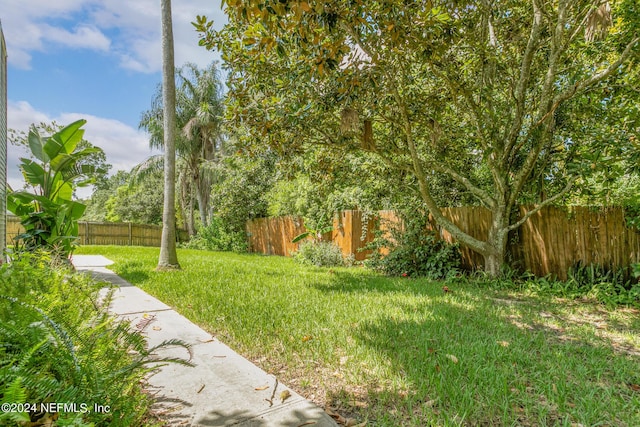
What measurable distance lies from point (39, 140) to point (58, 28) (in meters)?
2.83

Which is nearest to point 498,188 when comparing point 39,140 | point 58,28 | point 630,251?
point 630,251

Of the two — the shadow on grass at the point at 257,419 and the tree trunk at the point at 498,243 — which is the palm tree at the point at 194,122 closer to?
the tree trunk at the point at 498,243

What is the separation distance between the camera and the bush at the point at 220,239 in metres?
15.8

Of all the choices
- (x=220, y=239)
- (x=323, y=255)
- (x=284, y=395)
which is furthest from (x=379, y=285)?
(x=220, y=239)

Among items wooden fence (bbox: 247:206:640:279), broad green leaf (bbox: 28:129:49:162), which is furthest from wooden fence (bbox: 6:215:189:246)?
wooden fence (bbox: 247:206:640:279)

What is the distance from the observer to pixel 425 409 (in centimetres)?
187

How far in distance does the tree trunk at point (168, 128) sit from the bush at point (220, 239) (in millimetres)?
8489

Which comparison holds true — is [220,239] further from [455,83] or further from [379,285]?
[455,83]

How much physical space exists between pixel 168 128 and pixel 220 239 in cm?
970

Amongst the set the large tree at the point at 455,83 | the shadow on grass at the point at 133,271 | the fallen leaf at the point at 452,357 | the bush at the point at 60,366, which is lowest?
the fallen leaf at the point at 452,357

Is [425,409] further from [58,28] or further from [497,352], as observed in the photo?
[58,28]

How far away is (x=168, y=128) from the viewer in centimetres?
697

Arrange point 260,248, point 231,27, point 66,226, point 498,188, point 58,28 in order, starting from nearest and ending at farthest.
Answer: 1. point 231,27
2. point 66,226
3. point 498,188
4. point 58,28
5. point 260,248

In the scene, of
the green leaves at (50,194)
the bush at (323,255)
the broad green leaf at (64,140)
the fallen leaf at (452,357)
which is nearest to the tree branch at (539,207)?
the fallen leaf at (452,357)
